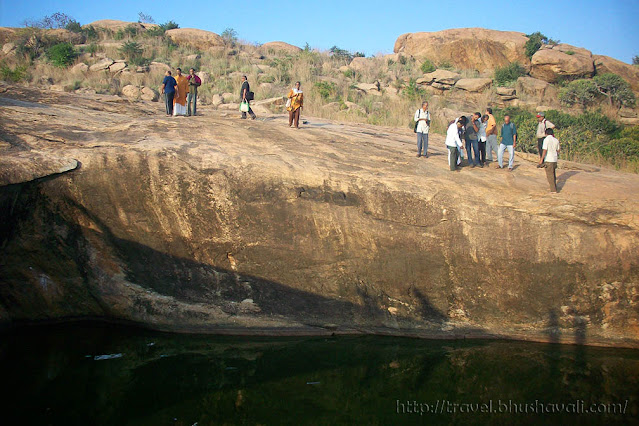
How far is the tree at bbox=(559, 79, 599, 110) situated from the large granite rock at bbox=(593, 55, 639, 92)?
2.70 metres

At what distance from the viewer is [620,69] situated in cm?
2116

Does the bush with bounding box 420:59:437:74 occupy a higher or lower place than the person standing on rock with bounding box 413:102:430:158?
higher

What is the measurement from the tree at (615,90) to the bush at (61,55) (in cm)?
1917

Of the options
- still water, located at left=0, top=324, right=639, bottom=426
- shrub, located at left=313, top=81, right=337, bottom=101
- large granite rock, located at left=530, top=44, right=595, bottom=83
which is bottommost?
still water, located at left=0, top=324, right=639, bottom=426

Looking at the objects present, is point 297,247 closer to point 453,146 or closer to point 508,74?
point 453,146

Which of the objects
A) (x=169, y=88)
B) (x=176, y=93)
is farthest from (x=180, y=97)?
(x=169, y=88)

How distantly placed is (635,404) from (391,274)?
3190 millimetres

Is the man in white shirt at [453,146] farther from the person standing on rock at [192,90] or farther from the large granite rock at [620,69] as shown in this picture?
the large granite rock at [620,69]

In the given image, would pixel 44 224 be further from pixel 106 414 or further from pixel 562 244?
pixel 562 244

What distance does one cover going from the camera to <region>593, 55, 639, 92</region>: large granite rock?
20.7m

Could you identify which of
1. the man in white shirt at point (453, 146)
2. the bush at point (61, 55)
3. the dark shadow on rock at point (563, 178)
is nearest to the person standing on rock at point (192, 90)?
the man in white shirt at point (453, 146)

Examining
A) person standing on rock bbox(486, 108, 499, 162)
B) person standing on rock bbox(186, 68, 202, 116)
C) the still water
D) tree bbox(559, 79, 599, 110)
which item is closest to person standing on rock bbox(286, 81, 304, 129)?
person standing on rock bbox(186, 68, 202, 116)

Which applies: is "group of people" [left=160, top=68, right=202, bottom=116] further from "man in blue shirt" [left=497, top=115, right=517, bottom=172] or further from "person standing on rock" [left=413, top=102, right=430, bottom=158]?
"man in blue shirt" [left=497, top=115, right=517, bottom=172]

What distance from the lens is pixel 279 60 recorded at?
2173 centimetres
